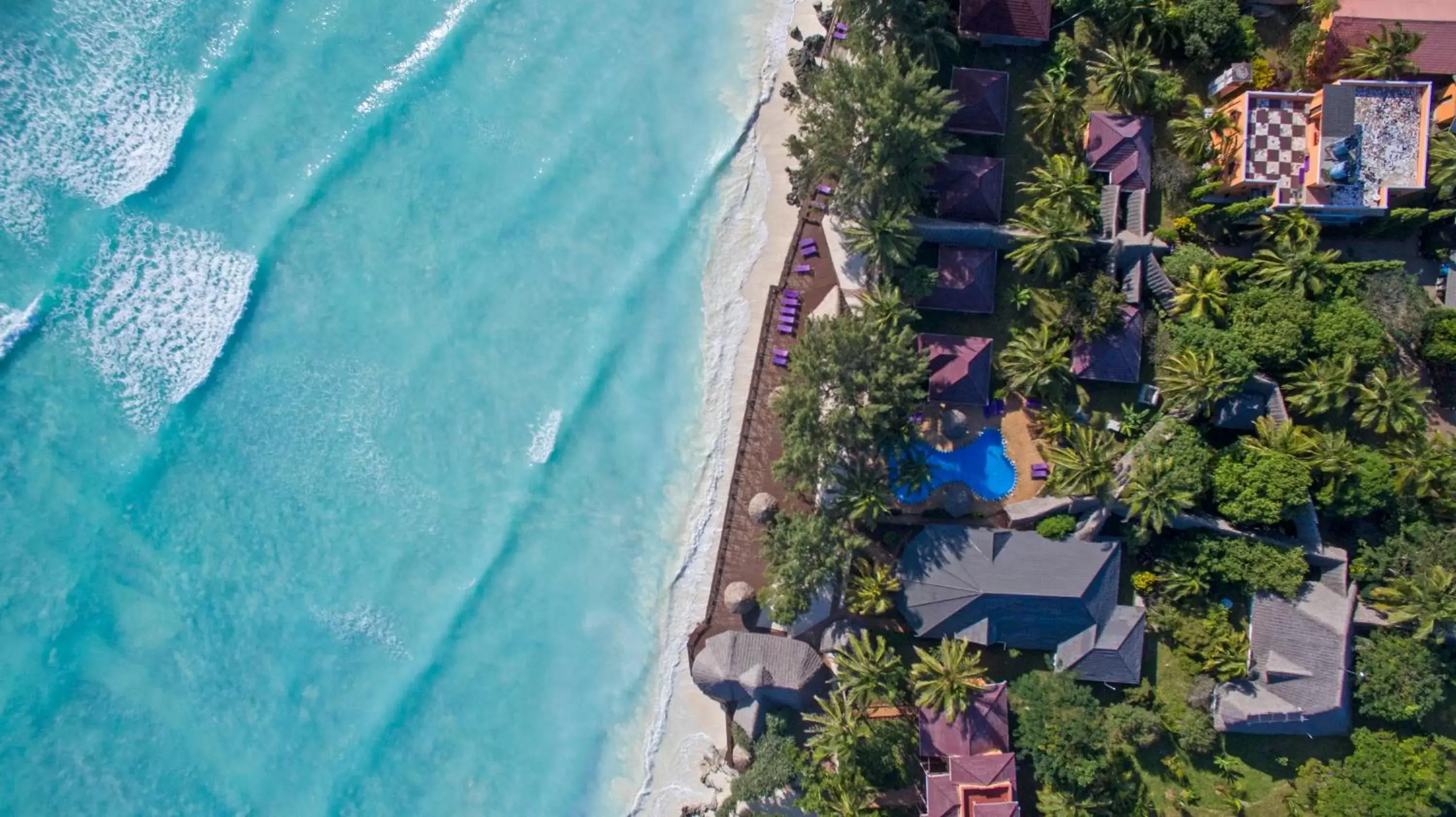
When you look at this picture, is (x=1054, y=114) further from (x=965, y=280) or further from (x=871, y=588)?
(x=871, y=588)

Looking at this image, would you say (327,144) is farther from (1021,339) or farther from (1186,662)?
(1186,662)

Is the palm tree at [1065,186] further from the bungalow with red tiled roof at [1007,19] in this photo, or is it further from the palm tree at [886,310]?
the palm tree at [886,310]

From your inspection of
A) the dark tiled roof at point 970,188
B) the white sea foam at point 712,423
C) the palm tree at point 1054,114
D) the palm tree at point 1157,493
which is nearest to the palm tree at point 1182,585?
the palm tree at point 1157,493

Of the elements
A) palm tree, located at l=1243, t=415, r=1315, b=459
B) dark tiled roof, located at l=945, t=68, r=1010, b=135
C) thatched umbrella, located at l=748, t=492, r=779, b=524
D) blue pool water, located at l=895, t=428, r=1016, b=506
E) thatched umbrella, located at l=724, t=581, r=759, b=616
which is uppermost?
dark tiled roof, located at l=945, t=68, r=1010, b=135

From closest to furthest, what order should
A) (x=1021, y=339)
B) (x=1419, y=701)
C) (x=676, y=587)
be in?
1. (x=1419, y=701)
2. (x=1021, y=339)
3. (x=676, y=587)

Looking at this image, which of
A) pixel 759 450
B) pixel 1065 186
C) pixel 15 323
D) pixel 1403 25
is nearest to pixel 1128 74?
pixel 1065 186

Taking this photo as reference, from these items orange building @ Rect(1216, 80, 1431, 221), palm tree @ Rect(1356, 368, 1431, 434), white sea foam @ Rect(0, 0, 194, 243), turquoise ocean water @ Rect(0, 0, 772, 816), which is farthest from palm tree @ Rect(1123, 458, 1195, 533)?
white sea foam @ Rect(0, 0, 194, 243)

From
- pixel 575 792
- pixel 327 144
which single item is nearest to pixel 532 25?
pixel 327 144

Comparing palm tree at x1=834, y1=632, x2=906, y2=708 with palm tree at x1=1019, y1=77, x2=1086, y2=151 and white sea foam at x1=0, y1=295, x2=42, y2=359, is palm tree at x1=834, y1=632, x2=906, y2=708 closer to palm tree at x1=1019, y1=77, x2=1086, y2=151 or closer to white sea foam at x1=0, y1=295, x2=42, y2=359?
palm tree at x1=1019, y1=77, x2=1086, y2=151
